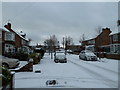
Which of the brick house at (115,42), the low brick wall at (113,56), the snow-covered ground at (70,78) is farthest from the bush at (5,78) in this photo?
the brick house at (115,42)

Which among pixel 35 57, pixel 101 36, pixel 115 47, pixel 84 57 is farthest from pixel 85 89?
pixel 101 36

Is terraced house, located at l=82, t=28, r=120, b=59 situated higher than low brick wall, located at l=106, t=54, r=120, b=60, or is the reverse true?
terraced house, located at l=82, t=28, r=120, b=59

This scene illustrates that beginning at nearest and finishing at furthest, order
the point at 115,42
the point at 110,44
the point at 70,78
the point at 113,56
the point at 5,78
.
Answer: the point at 5,78 → the point at 70,78 → the point at 113,56 → the point at 115,42 → the point at 110,44

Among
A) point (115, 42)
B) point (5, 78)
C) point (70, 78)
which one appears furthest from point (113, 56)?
point (5, 78)

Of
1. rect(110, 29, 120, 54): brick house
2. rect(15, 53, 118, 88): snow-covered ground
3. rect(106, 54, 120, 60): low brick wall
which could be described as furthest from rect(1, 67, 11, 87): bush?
rect(110, 29, 120, 54): brick house

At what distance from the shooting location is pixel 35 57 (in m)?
23.3

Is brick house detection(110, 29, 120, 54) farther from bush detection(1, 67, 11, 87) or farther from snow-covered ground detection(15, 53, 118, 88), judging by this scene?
bush detection(1, 67, 11, 87)

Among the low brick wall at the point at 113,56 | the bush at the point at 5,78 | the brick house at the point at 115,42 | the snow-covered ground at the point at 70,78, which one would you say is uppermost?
the brick house at the point at 115,42

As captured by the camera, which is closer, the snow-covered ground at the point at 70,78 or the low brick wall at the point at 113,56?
the snow-covered ground at the point at 70,78

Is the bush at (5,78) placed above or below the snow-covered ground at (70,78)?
above

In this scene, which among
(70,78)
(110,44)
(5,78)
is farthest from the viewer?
(110,44)

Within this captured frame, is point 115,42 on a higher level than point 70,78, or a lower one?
higher

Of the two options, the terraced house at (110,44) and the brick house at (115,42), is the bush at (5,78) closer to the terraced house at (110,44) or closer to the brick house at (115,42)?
the terraced house at (110,44)

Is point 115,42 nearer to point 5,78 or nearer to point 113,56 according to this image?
point 113,56
